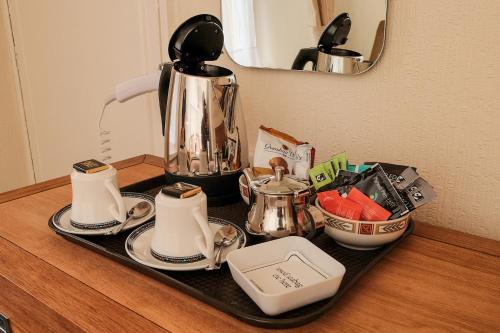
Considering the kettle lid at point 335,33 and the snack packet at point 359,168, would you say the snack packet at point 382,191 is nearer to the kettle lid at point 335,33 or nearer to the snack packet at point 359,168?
the snack packet at point 359,168

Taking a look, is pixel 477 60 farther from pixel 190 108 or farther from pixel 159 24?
pixel 159 24

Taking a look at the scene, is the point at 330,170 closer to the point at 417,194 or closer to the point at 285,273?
the point at 417,194

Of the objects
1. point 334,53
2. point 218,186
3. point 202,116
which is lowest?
point 218,186

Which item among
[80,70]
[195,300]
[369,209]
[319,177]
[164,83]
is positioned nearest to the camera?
[195,300]

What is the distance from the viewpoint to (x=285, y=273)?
0.62m

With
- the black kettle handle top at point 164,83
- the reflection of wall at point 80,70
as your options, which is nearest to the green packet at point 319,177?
the black kettle handle top at point 164,83

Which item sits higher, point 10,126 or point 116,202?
point 116,202

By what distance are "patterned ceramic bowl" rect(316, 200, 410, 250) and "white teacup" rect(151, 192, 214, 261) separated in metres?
0.19

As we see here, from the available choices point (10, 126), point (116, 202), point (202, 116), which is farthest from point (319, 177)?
point (10, 126)

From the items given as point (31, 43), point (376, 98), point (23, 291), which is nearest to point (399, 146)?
point (376, 98)

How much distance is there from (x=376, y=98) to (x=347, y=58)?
96mm

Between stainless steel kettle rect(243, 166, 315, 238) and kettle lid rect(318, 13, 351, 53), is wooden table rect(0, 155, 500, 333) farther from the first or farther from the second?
kettle lid rect(318, 13, 351, 53)

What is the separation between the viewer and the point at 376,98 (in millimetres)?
885

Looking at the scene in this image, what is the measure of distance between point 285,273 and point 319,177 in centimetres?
24
